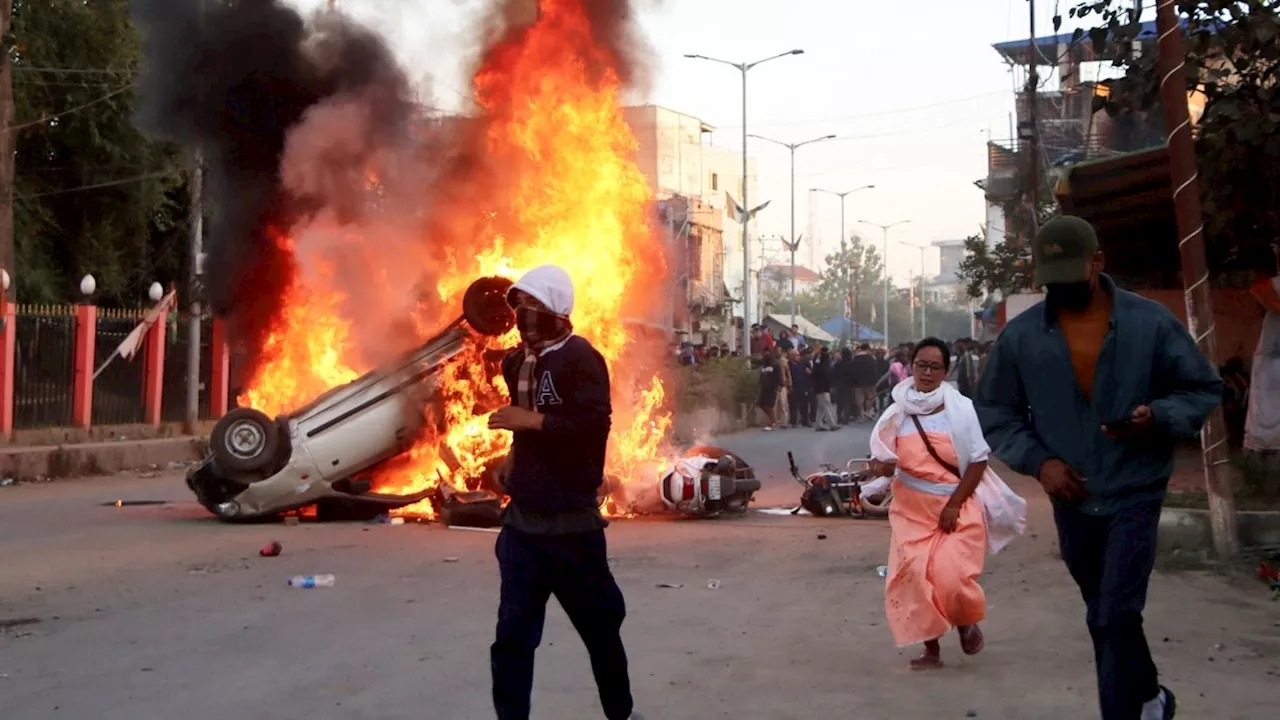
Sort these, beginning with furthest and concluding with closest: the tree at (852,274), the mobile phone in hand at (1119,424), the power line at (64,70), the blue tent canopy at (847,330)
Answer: the tree at (852,274) → the blue tent canopy at (847,330) → the power line at (64,70) → the mobile phone in hand at (1119,424)

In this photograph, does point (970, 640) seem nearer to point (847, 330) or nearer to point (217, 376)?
point (217, 376)

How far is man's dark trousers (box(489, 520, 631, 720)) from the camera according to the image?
4773 mm

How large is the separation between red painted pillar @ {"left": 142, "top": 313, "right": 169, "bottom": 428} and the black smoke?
705 centimetres

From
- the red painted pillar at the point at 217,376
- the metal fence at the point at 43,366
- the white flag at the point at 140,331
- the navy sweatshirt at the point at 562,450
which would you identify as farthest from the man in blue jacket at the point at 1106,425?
the red painted pillar at the point at 217,376

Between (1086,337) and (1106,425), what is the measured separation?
0.33 m

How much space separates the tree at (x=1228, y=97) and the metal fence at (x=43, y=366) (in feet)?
55.3

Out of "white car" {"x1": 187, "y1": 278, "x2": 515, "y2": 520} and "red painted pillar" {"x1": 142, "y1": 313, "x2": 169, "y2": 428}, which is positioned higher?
"red painted pillar" {"x1": 142, "y1": 313, "x2": 169, "y2": 428}

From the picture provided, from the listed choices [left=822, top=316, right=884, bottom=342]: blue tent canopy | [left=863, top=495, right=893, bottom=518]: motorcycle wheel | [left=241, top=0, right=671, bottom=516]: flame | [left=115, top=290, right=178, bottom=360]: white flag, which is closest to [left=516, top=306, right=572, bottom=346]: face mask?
[left=241, top=0, right=671, bottom=516]: flame

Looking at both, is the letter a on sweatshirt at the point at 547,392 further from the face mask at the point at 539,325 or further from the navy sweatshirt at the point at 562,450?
the face mask at the point at 539,325

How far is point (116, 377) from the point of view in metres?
23.2

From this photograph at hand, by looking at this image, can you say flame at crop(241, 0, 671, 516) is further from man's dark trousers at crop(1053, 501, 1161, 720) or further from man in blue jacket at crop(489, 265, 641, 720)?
man's dark trousers at crop(1053, 501, 1161, 720)

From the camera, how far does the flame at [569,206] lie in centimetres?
1370

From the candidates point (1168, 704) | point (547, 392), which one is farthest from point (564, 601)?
point (1168, 704)

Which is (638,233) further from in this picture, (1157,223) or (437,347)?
(1157,223)
